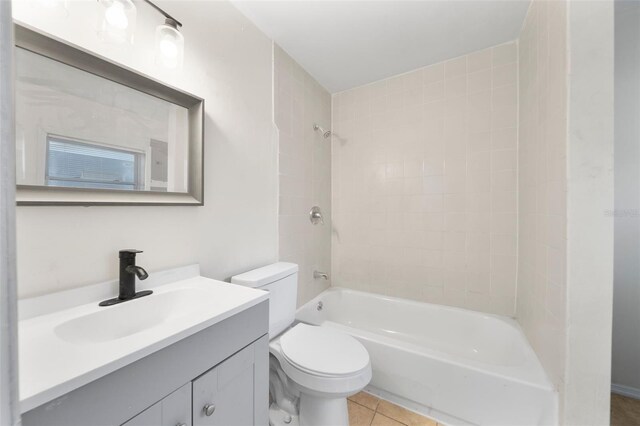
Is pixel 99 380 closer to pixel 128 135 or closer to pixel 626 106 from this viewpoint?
pixel 128 135

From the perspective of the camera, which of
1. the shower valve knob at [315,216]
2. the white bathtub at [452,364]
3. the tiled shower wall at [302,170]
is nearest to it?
the white bathtub at [452,364]

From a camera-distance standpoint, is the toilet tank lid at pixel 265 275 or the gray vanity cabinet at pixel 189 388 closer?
the gray vanity cabinet at pixel 189 388

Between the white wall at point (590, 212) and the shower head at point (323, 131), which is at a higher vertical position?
the shower head at point (323, 131)

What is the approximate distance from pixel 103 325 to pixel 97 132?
664 millimetres

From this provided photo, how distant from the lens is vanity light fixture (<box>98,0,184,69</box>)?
0.84 meters

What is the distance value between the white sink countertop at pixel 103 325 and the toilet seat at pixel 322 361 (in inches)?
18.7

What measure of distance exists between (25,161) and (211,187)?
0.62 m

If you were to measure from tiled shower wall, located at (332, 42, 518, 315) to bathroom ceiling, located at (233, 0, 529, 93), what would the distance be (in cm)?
19

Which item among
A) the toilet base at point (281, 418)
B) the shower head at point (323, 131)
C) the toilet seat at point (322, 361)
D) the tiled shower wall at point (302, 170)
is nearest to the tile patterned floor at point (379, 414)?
the toilet base at point (281, 418)

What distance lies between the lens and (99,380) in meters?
0.51

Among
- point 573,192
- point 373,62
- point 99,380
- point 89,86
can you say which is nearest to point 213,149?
point 89,86

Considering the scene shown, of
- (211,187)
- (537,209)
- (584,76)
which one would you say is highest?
(584,76)

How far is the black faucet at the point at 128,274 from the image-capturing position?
862mm

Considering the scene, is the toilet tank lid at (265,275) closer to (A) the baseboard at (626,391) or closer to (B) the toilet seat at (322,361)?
(B) the toilet seat at (322,361)
